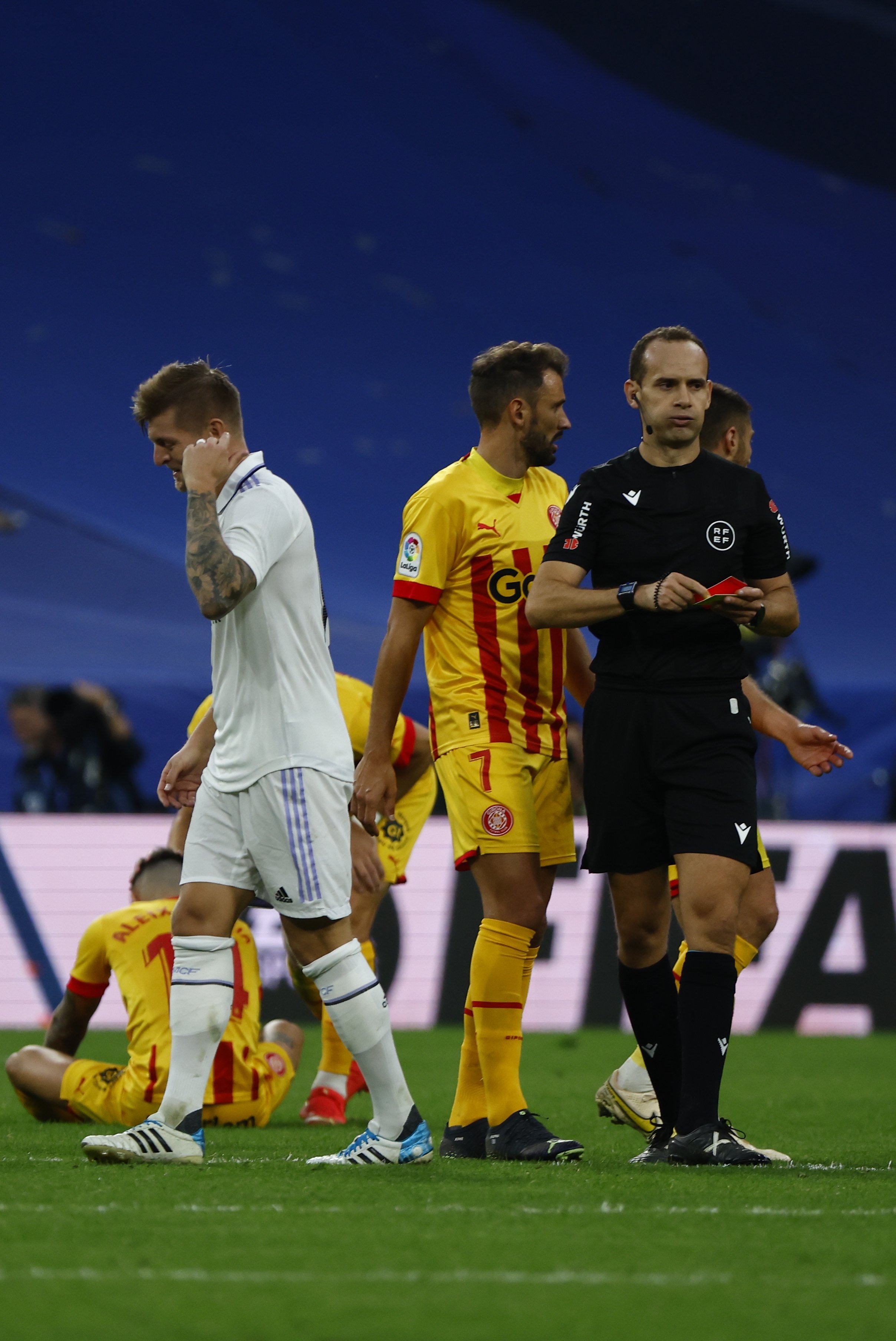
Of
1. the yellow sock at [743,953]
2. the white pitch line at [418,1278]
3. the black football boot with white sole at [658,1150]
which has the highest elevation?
the yellow sock at [743,953]

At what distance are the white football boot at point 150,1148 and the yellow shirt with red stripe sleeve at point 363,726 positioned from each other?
2.14m

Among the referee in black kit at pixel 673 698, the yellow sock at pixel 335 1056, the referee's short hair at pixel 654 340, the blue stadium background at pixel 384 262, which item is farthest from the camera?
the blue stadium background at pixel 384 262

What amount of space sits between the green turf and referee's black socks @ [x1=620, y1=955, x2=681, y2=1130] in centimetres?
22

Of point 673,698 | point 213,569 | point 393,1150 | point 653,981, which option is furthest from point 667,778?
point 213,569

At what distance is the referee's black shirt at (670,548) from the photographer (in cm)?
426

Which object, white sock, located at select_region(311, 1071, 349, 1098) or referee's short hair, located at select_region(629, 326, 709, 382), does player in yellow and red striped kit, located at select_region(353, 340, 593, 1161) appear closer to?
referee's short hair, located at select_region(629, 326, 709, 382)

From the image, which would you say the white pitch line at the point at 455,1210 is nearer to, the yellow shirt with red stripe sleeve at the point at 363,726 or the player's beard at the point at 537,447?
the player's beard at the point at 537,447

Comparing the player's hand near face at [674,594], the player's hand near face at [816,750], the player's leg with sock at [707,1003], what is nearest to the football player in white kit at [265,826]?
the player's leg with sock at [707,1003]

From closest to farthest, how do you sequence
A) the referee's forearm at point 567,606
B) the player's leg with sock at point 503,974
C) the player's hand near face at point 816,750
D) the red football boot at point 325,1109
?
the referee's forearm at point 567,606
the player's leg with sock at point 503,974
the player's hand near face at point 816,750
the red football boot at point 325,1109

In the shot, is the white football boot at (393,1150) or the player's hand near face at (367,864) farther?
the player's hand near face at (367,864)

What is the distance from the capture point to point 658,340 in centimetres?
433

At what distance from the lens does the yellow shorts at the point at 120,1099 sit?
17.0ft

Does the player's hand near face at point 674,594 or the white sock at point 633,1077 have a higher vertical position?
the player's hand near face at point 674,594

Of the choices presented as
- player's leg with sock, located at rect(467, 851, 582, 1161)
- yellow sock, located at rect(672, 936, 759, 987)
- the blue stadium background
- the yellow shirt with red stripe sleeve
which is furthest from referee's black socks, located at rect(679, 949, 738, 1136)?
the blue stadium background
